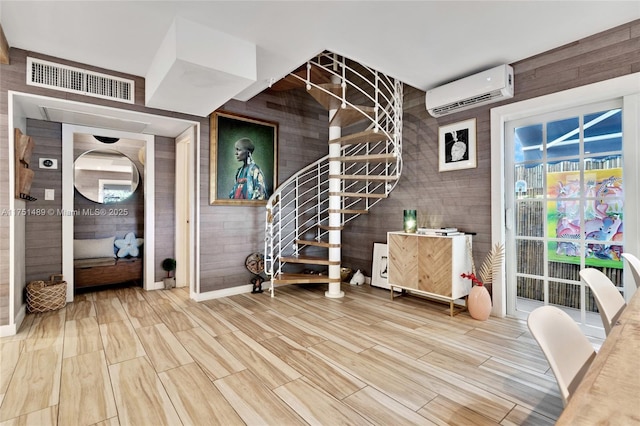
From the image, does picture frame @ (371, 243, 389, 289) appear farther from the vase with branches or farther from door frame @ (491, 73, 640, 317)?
door frame @ (491, 73, 640, 317)

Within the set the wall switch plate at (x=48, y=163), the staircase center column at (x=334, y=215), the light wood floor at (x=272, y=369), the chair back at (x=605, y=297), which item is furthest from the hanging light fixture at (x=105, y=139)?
the chair back at (x=605, y=297)

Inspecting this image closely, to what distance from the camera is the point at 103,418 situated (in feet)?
5.37

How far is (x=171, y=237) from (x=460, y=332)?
3755 mm

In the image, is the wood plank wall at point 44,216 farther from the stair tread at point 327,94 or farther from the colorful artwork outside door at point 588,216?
the colorful artwork outside door at point 588,216

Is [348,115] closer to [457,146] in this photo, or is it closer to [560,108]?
[457,146]

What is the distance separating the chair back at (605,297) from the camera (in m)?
1.49

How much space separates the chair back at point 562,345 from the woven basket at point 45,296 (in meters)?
4.16

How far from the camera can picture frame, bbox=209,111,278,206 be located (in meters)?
3.86

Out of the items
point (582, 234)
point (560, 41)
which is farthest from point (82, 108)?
point (582, 234)

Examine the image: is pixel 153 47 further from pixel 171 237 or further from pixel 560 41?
pixel 560 41

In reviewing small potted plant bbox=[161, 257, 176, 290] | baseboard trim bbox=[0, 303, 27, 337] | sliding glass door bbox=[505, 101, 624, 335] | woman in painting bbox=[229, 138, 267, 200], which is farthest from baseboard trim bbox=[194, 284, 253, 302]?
sliding glass door bbox=[505, 101, 624, 335]

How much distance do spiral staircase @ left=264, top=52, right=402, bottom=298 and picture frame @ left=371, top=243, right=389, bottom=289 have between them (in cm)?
57

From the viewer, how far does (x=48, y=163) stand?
362cm

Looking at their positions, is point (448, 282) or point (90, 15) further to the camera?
point (448, 282)
